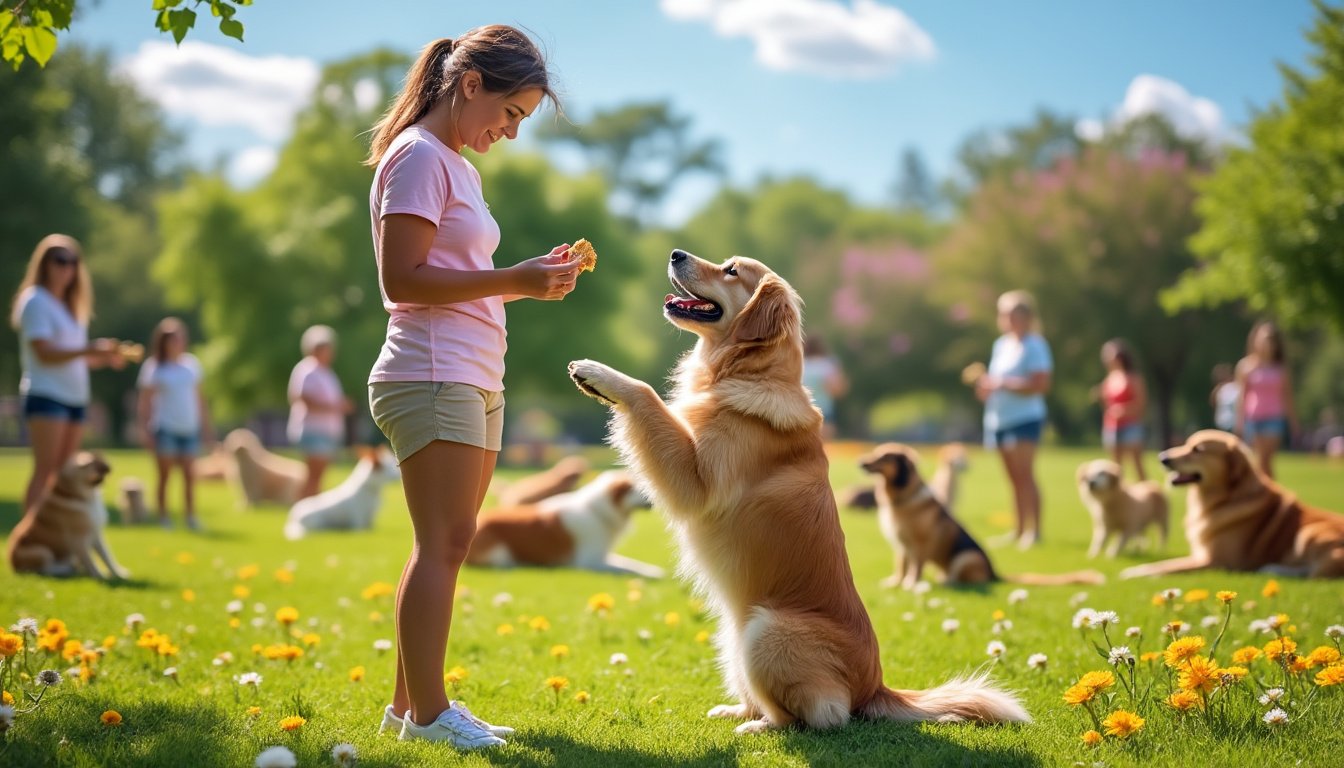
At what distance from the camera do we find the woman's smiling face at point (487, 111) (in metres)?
3.57

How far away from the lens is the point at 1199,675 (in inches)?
144

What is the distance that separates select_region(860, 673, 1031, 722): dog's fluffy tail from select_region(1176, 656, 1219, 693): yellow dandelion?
592 millimetres

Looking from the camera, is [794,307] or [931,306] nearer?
[794,307]

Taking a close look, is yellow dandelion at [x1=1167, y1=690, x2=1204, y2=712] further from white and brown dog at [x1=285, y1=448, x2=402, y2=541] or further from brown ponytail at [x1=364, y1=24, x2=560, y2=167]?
white and brown dog at [x1=285, y1=448, x2=402, y2=541]

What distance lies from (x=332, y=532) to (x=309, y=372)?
6.89 feet

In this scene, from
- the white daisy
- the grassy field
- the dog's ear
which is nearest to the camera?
the white daisy

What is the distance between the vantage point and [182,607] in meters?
6.82

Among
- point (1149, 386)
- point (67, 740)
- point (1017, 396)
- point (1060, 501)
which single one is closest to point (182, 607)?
point (67, 740)

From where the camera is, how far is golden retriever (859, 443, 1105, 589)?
8.14 meters

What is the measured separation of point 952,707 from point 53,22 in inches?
169

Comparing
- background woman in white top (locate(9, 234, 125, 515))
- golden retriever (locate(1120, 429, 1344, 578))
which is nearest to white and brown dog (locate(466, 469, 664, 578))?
background woman in white top (locate(9, 234, 125, 515))

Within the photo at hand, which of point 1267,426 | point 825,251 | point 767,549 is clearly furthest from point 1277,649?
point 825,251

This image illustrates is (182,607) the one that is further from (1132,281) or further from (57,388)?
(1132,281)

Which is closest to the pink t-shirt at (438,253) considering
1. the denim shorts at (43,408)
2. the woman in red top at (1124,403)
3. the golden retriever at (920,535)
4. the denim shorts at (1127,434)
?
the golden retriever at (920,535)
